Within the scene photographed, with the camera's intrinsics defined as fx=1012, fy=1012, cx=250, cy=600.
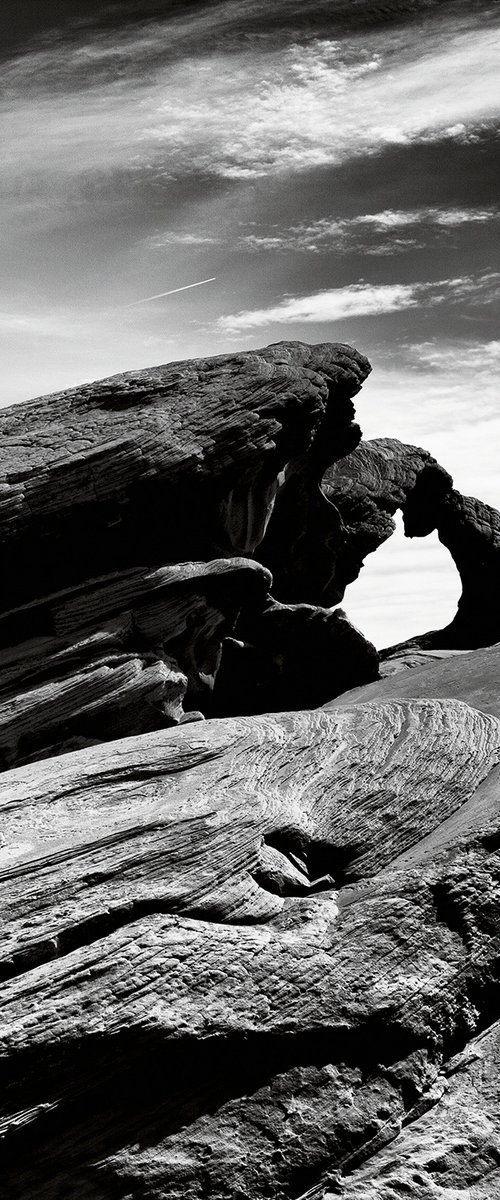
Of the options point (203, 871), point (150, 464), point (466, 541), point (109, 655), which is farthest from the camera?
point (466, 541)

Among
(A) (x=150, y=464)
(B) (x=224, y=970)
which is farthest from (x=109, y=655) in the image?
(B) (x=224, y=970)

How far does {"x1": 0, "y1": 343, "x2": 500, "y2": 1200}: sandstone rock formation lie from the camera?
45.9ft

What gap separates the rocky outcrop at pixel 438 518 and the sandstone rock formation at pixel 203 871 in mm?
13909

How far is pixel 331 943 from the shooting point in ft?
52.4

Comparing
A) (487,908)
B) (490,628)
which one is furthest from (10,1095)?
(490,628)

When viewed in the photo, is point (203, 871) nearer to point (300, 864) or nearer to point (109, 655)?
point (300, 864)

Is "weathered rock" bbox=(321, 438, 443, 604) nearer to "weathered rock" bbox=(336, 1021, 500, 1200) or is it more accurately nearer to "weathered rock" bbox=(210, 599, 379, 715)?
"weathered rock" bbox=(210, 599, 379, 715)

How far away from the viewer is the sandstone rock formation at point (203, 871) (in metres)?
14.0

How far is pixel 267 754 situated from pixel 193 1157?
8.39 m

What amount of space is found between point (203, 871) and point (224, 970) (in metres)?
1.88

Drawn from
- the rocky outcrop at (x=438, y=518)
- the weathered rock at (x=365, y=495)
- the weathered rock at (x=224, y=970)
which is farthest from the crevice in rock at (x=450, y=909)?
the rocky outcrop at (x=438, y=518)

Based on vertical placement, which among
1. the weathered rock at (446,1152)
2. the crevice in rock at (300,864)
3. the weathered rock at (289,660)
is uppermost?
the weathered rock at (289,660)

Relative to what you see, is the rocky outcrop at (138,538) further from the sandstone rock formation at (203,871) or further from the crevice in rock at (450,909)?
the crevice in rock at (450,909)

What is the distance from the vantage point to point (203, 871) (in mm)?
16516
